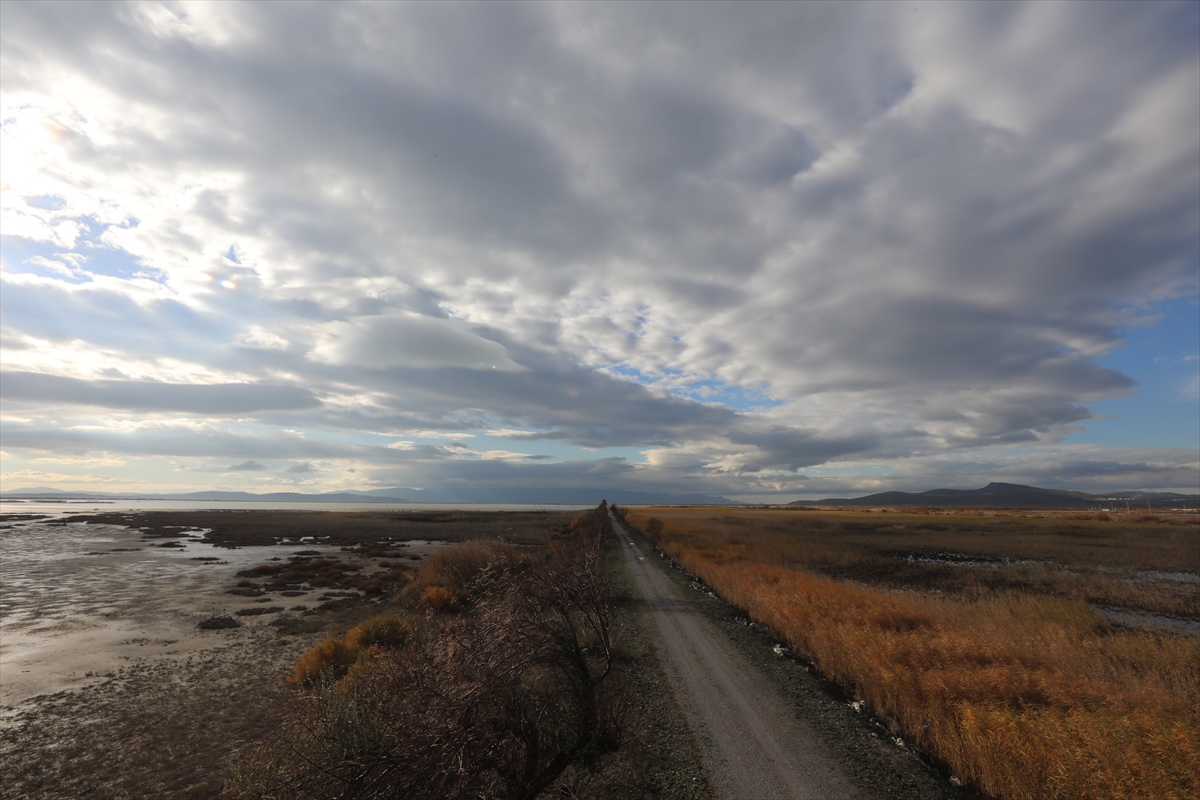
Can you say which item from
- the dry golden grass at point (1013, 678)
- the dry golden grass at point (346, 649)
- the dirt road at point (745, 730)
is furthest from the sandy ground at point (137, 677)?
the dry golden grass at point (1013, 678)

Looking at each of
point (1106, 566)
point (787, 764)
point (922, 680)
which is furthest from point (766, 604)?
point (1106, 566)

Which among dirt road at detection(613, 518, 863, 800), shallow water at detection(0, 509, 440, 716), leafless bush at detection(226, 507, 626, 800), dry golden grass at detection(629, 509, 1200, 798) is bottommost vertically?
shallow water at detection(0, 509, 440, 716)

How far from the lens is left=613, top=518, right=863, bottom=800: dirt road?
7066 millimetres

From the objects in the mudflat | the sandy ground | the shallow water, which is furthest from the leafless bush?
the shallow water

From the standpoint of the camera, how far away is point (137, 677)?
14.5 metres

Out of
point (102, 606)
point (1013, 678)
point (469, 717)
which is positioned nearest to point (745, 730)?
point (1013, 678)

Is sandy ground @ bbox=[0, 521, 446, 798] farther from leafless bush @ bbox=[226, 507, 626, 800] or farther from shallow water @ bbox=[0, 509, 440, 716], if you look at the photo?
leafless bush @ bbox=[226, 507, 626, 800]

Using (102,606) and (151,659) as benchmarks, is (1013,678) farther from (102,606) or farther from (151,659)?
(102,606)

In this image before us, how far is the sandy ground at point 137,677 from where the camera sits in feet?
31.9

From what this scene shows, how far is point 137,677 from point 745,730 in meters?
17.2

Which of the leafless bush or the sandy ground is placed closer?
the leafless bush

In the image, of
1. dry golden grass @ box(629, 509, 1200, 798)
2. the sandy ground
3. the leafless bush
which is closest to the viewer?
the leafless bush

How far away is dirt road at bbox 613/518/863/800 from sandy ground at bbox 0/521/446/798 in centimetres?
806

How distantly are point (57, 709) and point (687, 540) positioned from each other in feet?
126
